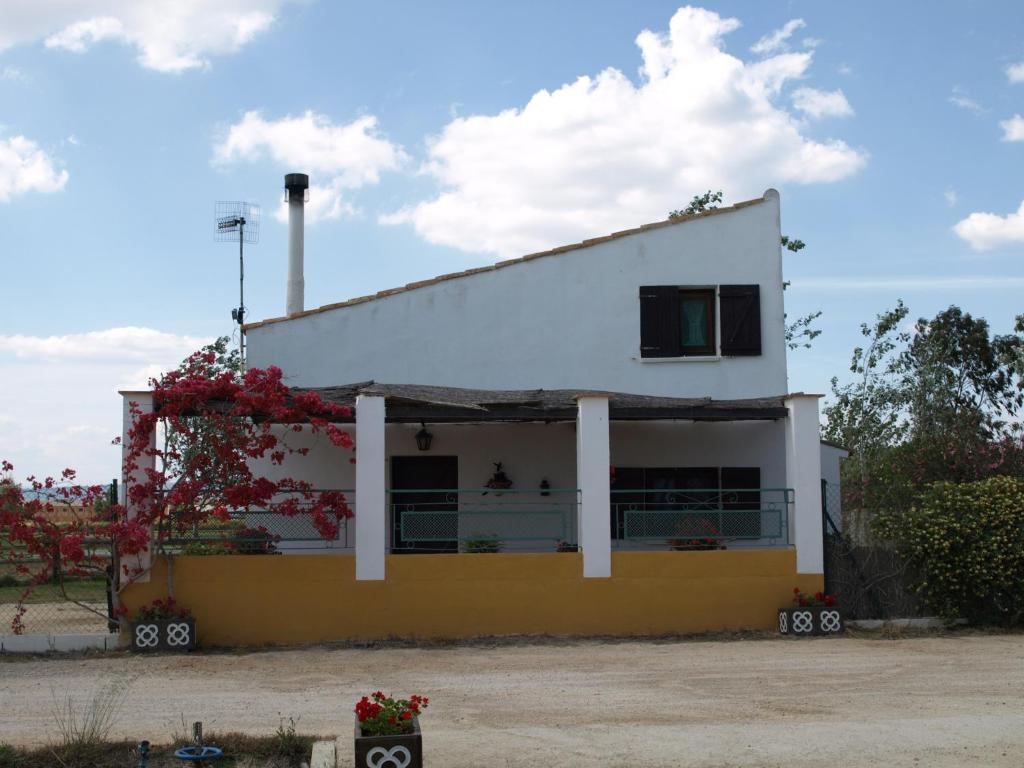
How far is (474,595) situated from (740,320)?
20.9 feet

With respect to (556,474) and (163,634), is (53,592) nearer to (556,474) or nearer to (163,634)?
(163,634)

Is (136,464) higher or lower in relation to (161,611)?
higher

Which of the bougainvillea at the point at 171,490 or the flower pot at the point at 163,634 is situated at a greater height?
the bougainvillea at the point at 171,490

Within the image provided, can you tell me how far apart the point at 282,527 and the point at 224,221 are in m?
14.6

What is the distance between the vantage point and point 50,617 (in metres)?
16.3

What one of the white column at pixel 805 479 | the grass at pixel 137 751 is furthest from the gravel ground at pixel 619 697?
the white column at pixel 805 479

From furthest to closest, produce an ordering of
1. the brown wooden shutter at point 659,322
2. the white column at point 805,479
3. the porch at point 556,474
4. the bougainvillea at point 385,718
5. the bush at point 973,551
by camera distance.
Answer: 1. the brown wooden shutter at point 659,322
2. the white column at point 805,479
3. the bush at point 973,551
4. the porch at point 556,474
5. the bougainvillea at point 385,718

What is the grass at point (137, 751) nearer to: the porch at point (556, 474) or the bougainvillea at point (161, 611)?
the bougainvillea at point (161, 611)

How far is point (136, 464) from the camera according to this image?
12.8 metres

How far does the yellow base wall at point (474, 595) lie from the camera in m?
12.9

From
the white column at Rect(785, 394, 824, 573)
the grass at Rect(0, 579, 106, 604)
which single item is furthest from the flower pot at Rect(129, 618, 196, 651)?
the white column at Rect(785, 394, 824, 573)

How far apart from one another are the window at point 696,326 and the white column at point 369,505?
205 inches

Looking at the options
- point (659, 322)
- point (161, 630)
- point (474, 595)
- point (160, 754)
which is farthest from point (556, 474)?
point (160, 754)

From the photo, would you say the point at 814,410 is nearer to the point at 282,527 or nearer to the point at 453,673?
the point at 453,673
